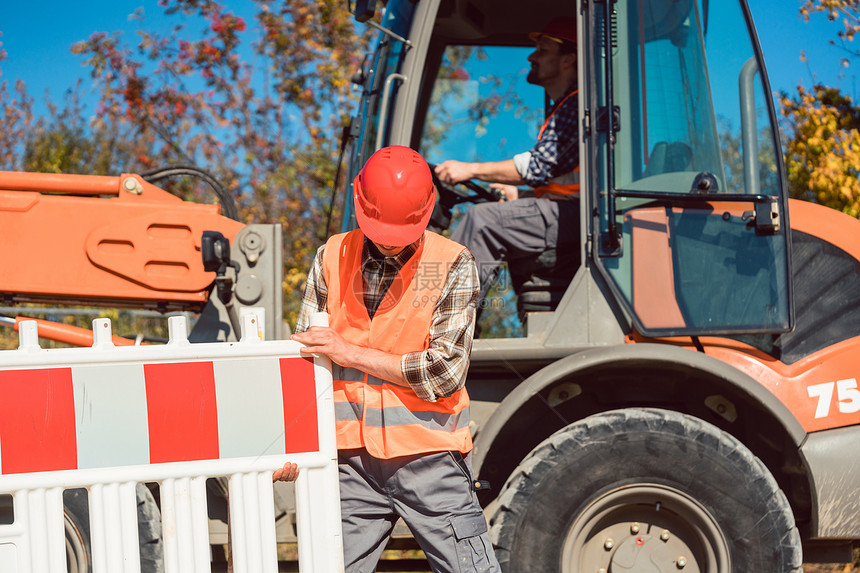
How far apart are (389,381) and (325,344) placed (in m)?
0.23

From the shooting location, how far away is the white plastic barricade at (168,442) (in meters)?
2.14

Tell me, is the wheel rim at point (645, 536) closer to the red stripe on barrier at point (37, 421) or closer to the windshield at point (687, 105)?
the windshield at point (687, 105)

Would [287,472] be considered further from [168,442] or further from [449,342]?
[449,342]

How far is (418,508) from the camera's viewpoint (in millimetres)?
2381

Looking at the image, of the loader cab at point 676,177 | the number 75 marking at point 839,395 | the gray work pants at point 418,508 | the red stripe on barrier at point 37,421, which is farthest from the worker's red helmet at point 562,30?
the red stripe on barrier at point 37,421

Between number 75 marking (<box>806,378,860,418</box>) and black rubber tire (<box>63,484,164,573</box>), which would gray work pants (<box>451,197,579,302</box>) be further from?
black rubber tire (<box>63,484,164,573</box>)

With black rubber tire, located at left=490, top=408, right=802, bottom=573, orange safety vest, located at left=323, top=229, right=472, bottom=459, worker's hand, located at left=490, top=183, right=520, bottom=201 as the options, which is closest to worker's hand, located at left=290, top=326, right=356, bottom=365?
orange safety vest, located at left=323, top=229, right=472, bottom=459

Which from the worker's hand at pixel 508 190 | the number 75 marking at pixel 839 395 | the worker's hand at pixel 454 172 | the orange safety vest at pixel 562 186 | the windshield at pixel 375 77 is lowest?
the number 75 marking at pixel 839 395

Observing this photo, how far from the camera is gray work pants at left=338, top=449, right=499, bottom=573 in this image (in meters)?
2.35

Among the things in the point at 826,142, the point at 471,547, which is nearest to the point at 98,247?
the point at 471,547

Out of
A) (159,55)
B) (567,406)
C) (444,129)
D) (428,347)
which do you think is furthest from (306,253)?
(428,347)

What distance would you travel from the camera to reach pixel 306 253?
838 cm

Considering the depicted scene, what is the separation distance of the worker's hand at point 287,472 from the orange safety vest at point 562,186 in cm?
180

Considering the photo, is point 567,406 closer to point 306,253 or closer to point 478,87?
point 478,87
